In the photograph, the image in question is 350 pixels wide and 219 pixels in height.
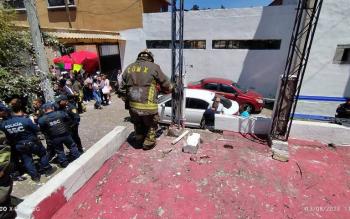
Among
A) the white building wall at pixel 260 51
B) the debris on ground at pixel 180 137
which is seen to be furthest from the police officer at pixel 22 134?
the white building wall at pixel 260 51

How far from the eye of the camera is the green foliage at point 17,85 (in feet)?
17.6

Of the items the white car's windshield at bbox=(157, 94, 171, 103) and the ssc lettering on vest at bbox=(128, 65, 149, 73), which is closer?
the ssc lettering on vest at bbox=(128, 65, 149, 73)

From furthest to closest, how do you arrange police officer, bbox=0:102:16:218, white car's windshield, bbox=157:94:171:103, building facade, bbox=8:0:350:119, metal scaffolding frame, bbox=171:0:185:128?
building facade, bbox=8:0:350:119 < white car's windshield, bbox=157:94:171:103 < metal scaffolding frame, bbox=171:0:185:128 < police officer, bbox=0:102:16:218

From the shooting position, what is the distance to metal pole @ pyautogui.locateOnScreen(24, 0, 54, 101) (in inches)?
213

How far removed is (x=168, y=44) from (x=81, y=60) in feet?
20.4

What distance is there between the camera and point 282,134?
528cm

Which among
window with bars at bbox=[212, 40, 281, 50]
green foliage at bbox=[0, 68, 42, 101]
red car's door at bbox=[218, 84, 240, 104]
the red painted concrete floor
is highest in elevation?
window with bars at bbox=[212, 40, 281, 50]

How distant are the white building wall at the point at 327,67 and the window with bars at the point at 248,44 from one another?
95.9 inches

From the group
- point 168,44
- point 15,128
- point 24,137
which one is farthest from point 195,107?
point 168,44

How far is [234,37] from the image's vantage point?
12.5 metres

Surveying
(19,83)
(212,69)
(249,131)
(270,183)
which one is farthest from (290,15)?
(19,83)

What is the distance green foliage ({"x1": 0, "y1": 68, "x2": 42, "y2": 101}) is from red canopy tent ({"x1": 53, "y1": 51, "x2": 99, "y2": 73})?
26.4 ft

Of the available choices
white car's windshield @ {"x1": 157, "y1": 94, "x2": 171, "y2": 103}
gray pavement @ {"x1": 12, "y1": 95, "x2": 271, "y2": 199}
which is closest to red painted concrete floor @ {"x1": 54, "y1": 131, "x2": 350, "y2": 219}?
gray pavement @ {"x1": 12, "y1": 95, "x2": 271, "y2": 199}

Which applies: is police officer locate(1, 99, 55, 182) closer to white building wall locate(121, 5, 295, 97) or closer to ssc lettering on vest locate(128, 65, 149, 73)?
ssc lettering on vest locate(128, 65, 149, 73)
